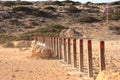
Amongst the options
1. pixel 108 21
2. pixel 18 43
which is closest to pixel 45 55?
pixel 18 43

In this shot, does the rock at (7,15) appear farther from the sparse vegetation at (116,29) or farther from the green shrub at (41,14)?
the sparse vegetation at (116,29)

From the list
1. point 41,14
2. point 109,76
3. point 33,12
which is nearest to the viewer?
point 109,76

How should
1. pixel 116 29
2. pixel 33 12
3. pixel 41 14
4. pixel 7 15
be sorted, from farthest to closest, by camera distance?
pixel 33 12, pixel 41 14, pixel 7 15, pixel 116 29

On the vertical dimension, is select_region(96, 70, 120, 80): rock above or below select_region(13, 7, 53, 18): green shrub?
above

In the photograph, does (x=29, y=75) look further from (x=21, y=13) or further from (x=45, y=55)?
(x=21, y=13)

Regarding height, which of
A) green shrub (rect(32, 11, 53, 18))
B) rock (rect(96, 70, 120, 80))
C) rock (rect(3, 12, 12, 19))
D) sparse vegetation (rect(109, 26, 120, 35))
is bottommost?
sparse vegetation (rect(109, 26, 120, 35))

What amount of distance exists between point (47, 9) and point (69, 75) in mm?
55461

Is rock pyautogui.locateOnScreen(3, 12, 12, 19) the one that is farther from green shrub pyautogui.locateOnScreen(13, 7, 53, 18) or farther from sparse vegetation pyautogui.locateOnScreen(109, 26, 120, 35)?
sparse vegetation pyautogui.locateOnScreen(109, 26, 120, 35)

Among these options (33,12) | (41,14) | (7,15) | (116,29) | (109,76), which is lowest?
(116,29)

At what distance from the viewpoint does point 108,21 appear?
5934 centimetres

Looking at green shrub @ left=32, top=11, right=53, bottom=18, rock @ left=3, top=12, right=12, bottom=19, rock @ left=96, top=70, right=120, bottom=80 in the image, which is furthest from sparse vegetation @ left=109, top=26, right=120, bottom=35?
rock @ left=96, top=70, right=120, bottom=80

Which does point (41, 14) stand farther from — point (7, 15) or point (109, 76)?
point (109, 76)

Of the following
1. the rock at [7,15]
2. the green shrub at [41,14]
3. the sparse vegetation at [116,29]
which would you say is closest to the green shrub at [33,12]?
the green shrub at [41,14]

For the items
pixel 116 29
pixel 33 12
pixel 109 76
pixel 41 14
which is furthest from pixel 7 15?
pixel 109 76
